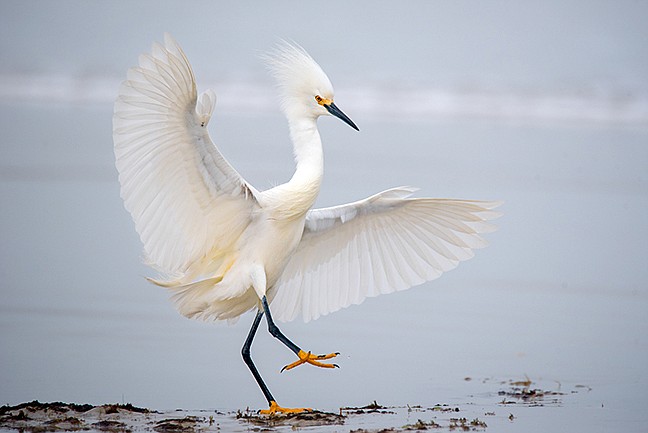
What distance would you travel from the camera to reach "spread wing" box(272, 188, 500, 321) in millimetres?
6691

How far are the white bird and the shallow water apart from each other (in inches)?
21.4

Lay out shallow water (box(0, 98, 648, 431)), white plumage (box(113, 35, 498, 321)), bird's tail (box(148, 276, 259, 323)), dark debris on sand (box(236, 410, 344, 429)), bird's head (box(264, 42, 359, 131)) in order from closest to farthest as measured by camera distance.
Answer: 1. dark debris on sand (box(236, 410, 344, 429))
2. white plumage (box(113, 35, 498, 321))
3. bird's tail (box(148, 276, 259, 323))
4. shallow water (box(0, 98, 648, 431))
5. bird's head (box(264, 42, 359, 131))

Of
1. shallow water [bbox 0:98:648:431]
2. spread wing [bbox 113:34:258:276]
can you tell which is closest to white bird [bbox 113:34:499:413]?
spread wing [bbox 113:34:258:276]

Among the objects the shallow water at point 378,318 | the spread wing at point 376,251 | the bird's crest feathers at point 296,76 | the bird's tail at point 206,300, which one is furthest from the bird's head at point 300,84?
the shallow water at point 378,318

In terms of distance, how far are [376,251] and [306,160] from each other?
91 cm

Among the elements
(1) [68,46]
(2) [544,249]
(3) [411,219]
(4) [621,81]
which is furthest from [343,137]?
(1) [68,46]

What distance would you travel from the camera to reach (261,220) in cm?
618

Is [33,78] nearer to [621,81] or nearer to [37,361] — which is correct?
[621,81]

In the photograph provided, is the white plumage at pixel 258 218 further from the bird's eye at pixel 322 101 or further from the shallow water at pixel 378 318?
the shallow water at pixel 378 318

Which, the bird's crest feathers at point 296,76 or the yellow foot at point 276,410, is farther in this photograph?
the bird's crest feathers at point 296,76

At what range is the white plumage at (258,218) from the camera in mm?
5672

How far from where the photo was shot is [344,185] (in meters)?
12.8

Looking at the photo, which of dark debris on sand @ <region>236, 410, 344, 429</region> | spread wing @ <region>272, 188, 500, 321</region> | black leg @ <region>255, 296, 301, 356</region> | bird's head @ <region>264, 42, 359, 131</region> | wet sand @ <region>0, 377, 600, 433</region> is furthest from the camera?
spread wing @ <region>272, 188, 500, 321</region>

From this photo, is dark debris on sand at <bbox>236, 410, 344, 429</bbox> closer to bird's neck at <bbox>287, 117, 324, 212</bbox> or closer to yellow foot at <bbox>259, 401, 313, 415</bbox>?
yellow foot at <bbox>259, 401, 313, 415</bbox>
